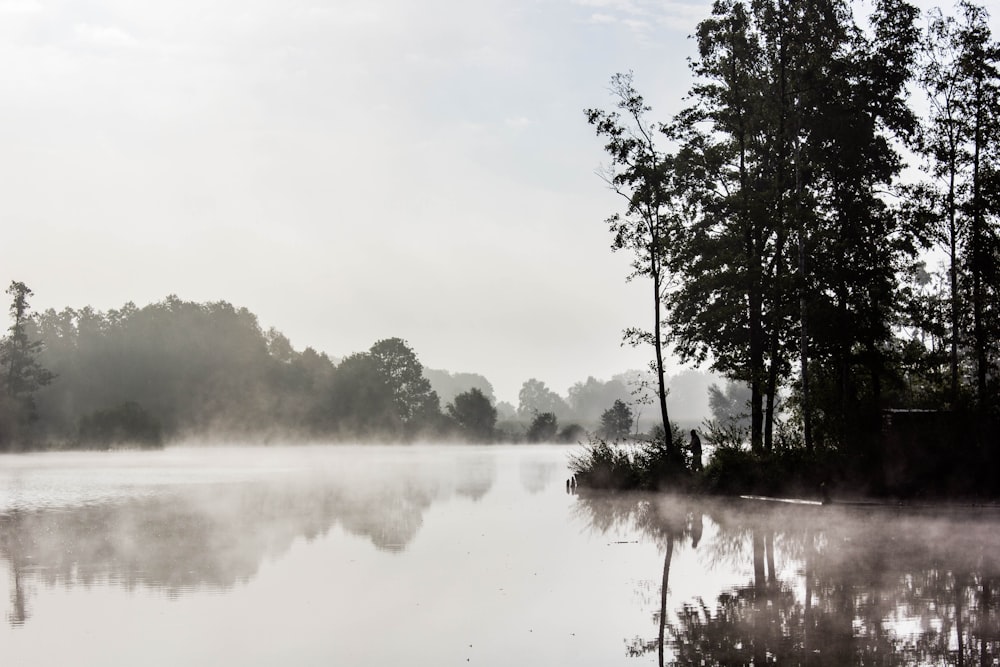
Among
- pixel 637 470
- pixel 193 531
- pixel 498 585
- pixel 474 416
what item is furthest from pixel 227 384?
pixel 498 585

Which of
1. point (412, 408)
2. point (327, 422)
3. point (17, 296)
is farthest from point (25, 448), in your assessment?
point (412, 408)

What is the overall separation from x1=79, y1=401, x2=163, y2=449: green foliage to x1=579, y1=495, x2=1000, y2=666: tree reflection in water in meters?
92.9

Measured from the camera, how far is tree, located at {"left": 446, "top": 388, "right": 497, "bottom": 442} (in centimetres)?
14838

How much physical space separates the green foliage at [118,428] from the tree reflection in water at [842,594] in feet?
305

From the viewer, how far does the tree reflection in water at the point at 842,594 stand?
40.5ft

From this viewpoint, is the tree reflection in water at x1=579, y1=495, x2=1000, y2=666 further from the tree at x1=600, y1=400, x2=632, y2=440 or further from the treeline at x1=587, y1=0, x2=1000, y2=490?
the tree at x1=600, y1=400, x2=632, y2=440

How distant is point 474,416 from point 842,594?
13341 cm

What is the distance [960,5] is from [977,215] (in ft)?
26.3

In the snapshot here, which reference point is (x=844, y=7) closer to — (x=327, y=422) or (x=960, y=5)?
(x=960, y=5)

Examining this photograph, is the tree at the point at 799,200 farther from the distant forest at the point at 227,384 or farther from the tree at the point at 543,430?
the tree at the point at 543,430

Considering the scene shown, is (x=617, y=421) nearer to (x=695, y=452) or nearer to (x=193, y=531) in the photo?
(x=695, y=452)

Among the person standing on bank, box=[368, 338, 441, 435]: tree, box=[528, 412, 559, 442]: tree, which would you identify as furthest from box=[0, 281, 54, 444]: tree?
the person standing on bank

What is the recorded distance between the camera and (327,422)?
141000 millimetres

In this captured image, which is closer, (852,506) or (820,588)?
(820,588)
